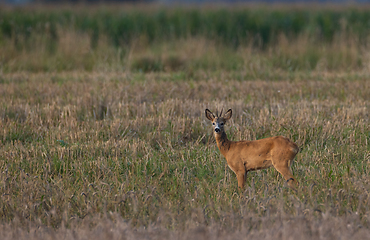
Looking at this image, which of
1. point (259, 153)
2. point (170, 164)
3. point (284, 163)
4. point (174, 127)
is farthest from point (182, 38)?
point (284, 163)

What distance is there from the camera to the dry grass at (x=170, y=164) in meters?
3.93

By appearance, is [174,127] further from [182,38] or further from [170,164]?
[182,38]

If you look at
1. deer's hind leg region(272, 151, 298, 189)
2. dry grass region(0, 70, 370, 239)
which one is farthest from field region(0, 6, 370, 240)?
deer's hind leg region(272, 151, 298, 189)

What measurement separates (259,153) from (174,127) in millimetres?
2660

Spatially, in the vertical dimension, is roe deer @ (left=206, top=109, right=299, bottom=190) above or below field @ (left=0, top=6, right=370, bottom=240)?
above

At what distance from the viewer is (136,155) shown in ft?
20.0

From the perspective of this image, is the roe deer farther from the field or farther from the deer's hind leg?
the field

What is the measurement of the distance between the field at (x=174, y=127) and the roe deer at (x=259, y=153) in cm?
20

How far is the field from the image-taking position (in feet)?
13.5

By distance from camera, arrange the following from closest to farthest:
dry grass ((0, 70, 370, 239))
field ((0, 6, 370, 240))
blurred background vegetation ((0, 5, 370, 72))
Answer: dry grass ((0, 70, 370, 239)) → field ((0, 6, 370, 240)) → blurred background vegetation ((0, 5, 370, 72))

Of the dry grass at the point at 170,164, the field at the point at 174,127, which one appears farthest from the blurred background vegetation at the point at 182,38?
the dry grass at the point at 170,164

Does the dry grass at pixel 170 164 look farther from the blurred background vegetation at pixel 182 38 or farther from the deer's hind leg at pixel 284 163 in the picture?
the blurred background vegetation at pixel 182 38

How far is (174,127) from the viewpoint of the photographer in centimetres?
705

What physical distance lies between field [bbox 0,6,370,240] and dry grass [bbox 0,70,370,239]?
0.03 meters
